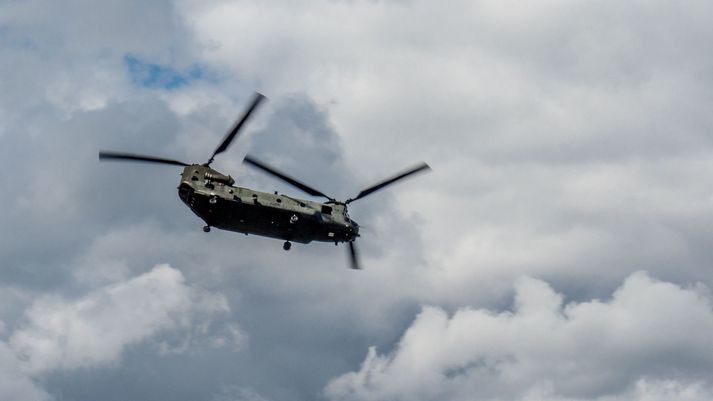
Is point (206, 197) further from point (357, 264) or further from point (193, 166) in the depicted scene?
point (357, 264)

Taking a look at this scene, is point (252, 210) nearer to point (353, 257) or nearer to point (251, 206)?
point (251, 206)

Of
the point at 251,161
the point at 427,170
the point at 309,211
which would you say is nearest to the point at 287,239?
the point at 309,211

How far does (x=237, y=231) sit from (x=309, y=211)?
29.8 ft

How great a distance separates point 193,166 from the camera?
114 metres

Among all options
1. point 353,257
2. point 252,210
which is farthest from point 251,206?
point 353,257

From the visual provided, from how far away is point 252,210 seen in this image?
114 m

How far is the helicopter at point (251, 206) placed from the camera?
112113 mm

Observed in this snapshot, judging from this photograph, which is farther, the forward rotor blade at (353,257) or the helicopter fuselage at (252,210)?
the forward rotor blade at (353,257)

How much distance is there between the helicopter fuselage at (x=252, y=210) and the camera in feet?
369

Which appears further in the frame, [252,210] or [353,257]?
[353,257]

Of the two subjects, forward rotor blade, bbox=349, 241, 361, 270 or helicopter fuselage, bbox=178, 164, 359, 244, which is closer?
helicopter fuselage, bbox=178, 164, 359, 244

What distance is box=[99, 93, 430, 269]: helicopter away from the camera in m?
112

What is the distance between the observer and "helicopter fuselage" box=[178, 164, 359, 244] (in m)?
112

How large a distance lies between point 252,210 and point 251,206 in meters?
0.54
